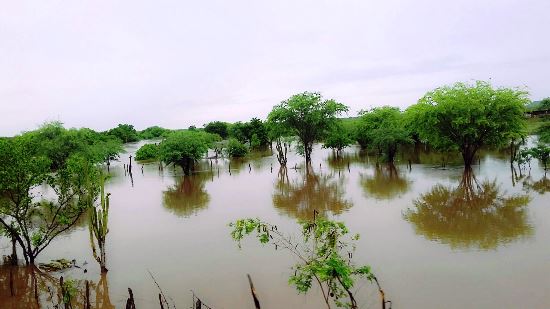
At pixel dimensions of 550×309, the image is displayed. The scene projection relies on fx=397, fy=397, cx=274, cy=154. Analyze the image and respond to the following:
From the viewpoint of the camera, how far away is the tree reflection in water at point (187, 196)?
24.2 metres

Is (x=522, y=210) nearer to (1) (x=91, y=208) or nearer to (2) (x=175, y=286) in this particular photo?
(2) (x=175, y=286)

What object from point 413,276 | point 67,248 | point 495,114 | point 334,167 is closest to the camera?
point 413,276

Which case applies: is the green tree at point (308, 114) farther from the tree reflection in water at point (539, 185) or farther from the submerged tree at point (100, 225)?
the submerged tree at point (100, 225)

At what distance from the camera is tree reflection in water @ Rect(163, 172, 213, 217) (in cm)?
2423

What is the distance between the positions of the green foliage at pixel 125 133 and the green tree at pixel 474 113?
87.4m

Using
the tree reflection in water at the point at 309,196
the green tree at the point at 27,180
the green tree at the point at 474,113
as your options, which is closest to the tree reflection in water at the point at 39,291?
the green tree at the point at 27,180

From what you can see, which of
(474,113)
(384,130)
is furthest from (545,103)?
(474,113)

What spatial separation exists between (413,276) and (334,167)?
29.1 metres

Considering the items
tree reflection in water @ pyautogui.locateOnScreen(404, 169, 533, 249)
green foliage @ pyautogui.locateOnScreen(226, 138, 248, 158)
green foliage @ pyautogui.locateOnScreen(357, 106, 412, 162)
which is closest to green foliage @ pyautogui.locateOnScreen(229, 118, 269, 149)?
green foliage @ pyautogui.locateOnScreen(226, 138, 248, 158)

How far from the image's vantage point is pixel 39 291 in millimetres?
12984

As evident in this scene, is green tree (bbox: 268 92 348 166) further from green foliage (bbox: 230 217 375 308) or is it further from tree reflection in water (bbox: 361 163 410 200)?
green foliage (bbox: 230 217 375 308)

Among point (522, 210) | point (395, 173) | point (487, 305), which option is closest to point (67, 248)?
point (487, 305)

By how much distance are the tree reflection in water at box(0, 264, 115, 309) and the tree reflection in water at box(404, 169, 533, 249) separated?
12.4 metres

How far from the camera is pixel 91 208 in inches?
520
